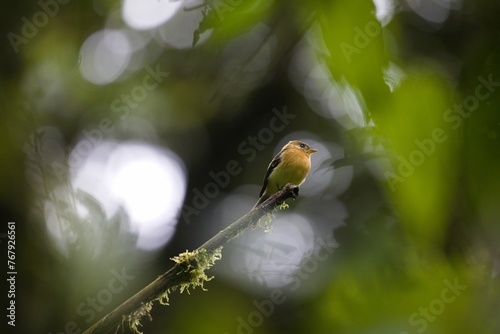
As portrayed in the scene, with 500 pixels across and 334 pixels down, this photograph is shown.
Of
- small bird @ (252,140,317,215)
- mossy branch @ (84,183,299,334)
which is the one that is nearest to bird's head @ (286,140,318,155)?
small bird @ (252,140,317,215)

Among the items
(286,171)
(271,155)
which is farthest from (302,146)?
(271,155)

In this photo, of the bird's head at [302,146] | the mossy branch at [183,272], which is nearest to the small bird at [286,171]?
the bird's head at [302,146]

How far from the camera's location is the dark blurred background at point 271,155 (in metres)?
1.00

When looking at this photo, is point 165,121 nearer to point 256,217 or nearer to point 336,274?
point 256,217

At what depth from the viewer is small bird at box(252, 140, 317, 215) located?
4324 millimetres

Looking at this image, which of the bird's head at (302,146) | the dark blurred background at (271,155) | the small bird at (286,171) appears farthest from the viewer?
the bird's head at (302,146)

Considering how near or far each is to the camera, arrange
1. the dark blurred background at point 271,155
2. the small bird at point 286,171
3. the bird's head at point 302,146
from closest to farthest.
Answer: the dark blurred background at point 271,155 → the small bird at point 286,171 → the bird's head at point 302,146

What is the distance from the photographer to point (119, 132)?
6301mm

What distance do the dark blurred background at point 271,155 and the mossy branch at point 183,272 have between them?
6.8 inches

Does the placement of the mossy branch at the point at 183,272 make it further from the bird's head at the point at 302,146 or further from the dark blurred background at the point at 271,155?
the bird's head at the point at 302,146

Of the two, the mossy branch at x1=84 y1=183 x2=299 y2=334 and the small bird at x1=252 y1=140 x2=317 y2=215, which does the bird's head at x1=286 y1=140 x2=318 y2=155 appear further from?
the mossy branch at x1=84 y1=183 x2=299 y2=334

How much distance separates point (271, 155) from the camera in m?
6.90

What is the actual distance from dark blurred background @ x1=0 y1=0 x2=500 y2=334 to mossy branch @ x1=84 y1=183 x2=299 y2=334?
6.8 inches

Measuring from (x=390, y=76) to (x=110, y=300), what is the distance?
4.06 meters
